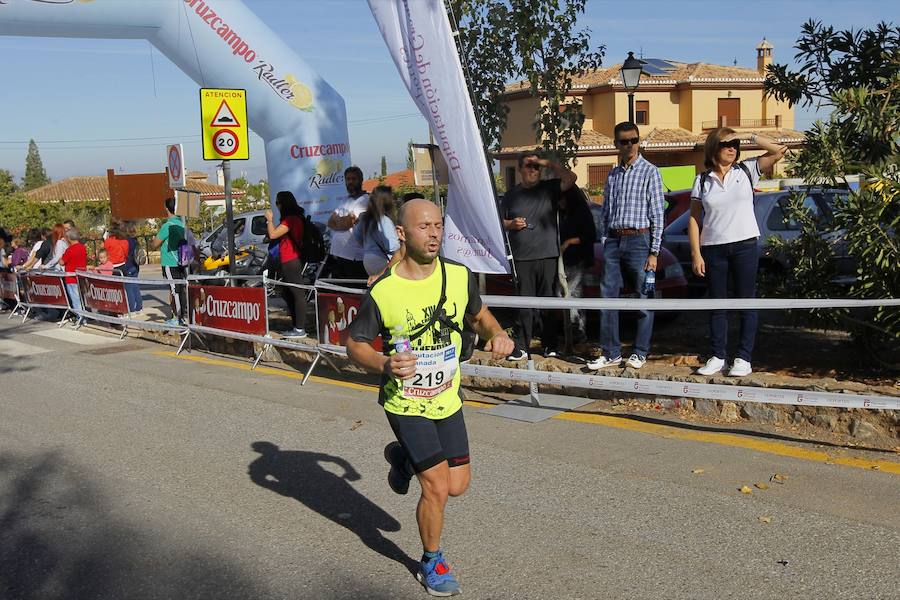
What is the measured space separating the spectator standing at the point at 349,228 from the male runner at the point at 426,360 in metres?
6.58

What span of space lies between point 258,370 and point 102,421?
2.42 m

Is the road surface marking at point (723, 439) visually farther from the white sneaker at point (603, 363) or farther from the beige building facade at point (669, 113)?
the beige building facade at point (669, 113)

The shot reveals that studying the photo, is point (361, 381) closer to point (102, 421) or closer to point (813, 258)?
point (102, 421)

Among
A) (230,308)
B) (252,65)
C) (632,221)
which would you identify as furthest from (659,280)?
(252,65)

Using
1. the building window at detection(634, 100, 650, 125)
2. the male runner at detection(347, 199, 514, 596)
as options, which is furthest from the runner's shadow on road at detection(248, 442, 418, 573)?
the building window at detection(634, 100, 650, 125)

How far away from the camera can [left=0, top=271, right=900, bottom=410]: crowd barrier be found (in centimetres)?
600

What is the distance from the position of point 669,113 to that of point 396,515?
5972cm

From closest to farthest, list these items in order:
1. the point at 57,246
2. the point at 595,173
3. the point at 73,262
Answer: the point at 73,262
the point at 57,246
the point at 595,173

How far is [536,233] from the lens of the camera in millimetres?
8594

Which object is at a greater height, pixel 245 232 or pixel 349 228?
pixel 349 228

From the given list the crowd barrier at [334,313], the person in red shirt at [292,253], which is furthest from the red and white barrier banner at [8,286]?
the person in red shirt at [292,253]

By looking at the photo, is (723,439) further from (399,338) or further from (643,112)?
(643,112)

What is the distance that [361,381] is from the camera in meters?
9.29

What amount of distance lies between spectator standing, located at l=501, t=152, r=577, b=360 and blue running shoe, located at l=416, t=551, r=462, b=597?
4379 mm
